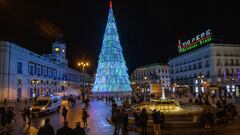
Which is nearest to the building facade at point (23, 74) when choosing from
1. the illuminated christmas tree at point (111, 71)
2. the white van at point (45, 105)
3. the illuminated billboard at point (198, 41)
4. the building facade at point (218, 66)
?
the illuminated christmas tree at point (111, 71)

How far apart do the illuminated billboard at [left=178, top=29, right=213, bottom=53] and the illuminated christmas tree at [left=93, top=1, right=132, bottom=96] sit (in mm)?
28363

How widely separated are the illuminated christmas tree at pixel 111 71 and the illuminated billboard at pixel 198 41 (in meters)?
28.4

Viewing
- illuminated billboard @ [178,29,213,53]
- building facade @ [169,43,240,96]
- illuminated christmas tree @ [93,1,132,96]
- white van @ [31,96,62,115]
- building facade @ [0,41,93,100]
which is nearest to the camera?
white van @ [31,96,62,115]

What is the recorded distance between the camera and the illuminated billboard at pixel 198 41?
222ft

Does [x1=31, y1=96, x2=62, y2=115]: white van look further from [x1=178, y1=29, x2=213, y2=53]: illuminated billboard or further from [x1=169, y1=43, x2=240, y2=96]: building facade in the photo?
[x1=178, y1=29, x2=213, y2=53]: illuminated billboard

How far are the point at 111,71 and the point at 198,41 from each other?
33076 mm

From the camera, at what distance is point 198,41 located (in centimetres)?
7275

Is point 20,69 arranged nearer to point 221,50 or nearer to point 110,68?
point 110,68

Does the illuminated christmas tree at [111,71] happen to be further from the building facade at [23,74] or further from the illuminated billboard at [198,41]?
the illuminated billboard at [198,41]

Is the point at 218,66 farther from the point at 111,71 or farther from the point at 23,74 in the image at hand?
the point at 23,74

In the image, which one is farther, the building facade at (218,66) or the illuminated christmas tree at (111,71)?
the building facade at (218,66)

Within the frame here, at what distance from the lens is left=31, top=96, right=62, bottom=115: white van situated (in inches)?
963

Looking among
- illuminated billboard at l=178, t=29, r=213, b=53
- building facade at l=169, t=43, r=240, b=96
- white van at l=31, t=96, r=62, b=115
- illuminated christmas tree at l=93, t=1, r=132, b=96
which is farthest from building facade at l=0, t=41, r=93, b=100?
illuminated billboard at l=178, t=29, r=213, b=53

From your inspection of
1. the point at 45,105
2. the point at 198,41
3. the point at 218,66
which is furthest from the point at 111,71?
the point at 198,41
